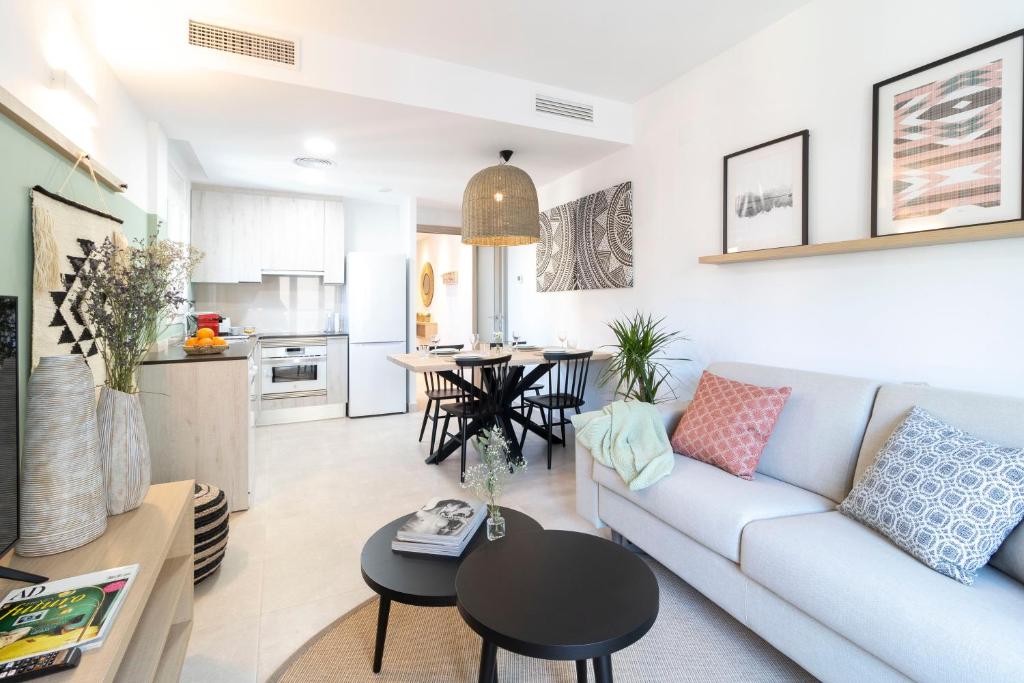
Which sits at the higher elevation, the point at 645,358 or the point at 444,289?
the point at 444,289

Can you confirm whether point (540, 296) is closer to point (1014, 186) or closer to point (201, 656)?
point (1014, 186)

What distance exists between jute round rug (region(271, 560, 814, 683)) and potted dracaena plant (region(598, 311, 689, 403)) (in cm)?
153

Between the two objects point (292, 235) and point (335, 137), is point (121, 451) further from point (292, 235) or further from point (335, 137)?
point (292, 235)

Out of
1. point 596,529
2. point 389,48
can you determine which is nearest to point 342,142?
point 389,48

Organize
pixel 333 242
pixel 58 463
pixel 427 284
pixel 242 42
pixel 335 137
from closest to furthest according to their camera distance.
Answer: pixel 58 463
pixel 242 42
pixel 335 137
pixel 333 242
pixel 427 284

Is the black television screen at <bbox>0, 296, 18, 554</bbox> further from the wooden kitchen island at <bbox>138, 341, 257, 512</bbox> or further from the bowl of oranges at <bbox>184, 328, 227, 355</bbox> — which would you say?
the bowl of oranges at <bbox>184, 328, 227, 355</bbox>

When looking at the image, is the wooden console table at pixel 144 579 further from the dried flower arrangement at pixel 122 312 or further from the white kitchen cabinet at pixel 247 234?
the white kitchen cabinet at pixel 247 234

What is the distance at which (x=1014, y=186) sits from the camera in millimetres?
1888

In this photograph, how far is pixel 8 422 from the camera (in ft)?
3.64

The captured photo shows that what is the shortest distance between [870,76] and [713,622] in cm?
249

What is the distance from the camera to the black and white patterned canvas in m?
4.02

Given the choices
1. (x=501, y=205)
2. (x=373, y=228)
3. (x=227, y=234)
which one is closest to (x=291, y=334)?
(x=227, y=234)

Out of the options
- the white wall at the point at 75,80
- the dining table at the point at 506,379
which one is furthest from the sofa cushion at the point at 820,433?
the white wall at the point at 75,80

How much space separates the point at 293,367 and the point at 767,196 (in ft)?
14.9
